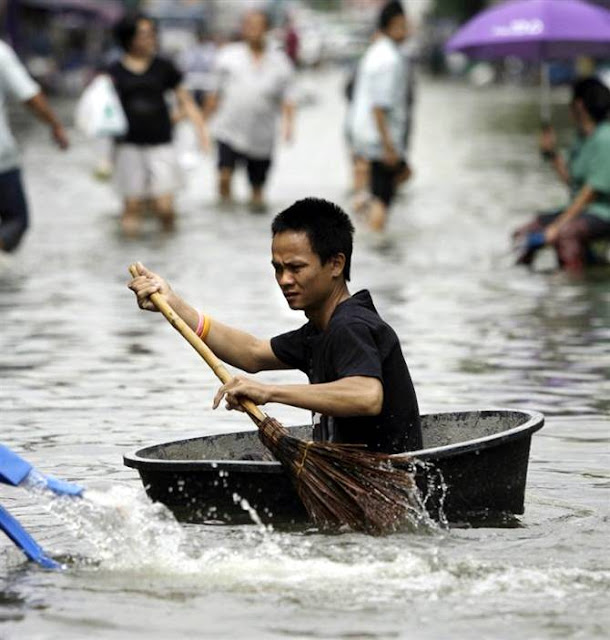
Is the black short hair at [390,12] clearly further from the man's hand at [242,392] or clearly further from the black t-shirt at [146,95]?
the man's hand at [242,392]

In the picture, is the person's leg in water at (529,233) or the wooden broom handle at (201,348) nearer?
the wooden broom handle at (201,348)

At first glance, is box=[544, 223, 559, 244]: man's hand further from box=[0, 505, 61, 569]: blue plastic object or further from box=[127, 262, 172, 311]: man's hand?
box=[0, 505, 61, 569]: blue plastic object

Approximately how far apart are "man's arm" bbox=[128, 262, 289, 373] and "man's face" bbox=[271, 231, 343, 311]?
429mm

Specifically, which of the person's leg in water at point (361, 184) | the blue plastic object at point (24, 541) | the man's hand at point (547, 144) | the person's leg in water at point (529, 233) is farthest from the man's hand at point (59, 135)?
the blue plastic object at point (24, 541)

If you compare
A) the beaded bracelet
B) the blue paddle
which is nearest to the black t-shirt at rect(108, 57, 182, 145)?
the beaded bracelet

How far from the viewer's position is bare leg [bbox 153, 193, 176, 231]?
17.2 metres

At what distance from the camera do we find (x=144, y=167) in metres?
17.0

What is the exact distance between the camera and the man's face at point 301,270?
21.6 ft

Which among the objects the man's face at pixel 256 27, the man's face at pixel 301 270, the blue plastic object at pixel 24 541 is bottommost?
the blue plastic object at pixel 24 541

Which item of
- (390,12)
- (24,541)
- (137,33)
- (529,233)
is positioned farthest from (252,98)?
(24,541)

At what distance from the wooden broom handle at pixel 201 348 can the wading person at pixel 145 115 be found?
979 centimetres

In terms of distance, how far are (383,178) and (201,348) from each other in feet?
33.9

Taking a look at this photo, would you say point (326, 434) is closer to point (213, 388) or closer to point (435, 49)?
point (213, 388)

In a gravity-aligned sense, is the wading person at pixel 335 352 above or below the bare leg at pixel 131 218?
above
